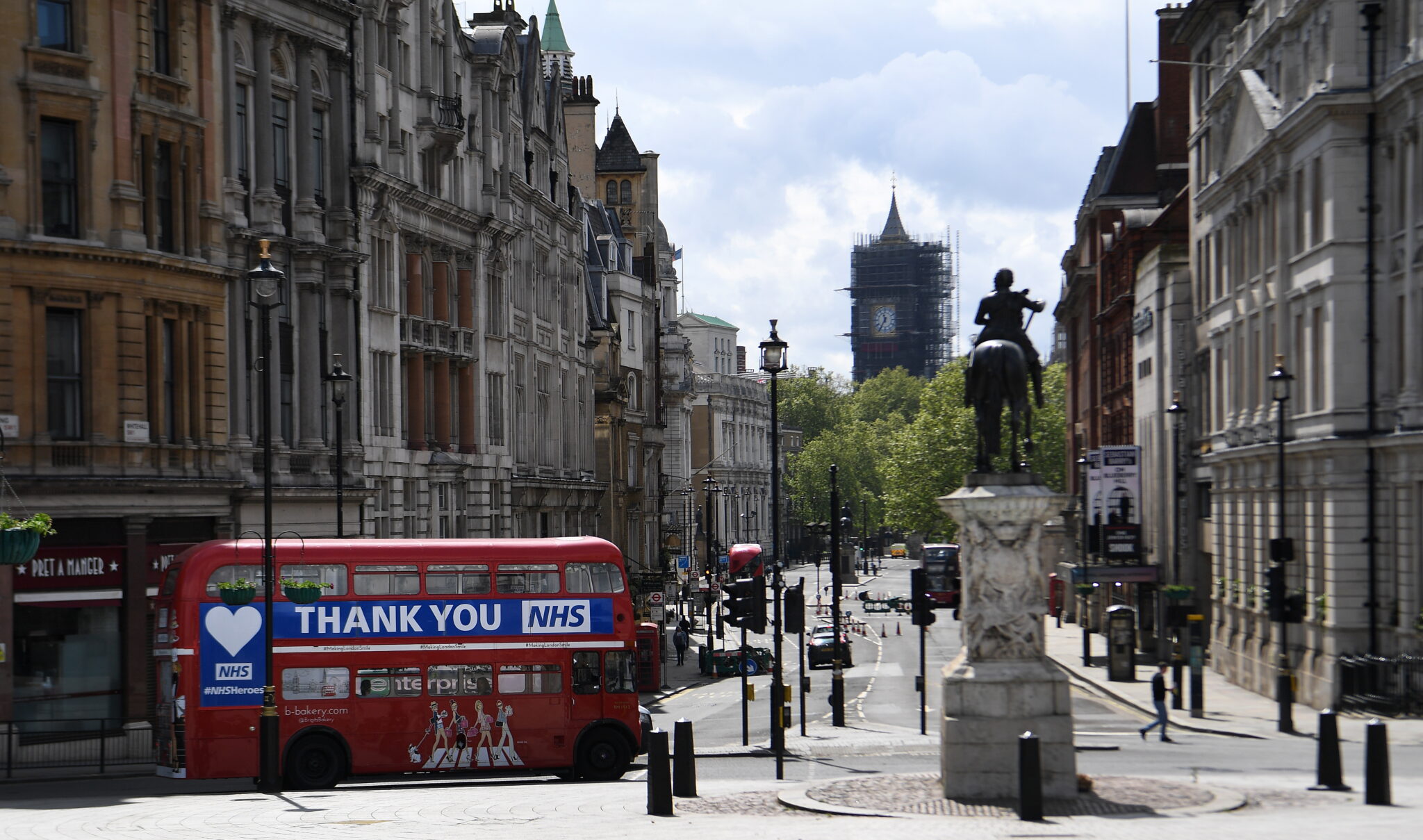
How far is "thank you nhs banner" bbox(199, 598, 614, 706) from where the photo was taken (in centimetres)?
3103

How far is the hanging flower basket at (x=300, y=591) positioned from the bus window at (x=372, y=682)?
159 cm

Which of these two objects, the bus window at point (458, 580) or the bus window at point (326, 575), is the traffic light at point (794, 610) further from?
the bus window at point (326, 575)

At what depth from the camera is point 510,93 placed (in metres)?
64.5

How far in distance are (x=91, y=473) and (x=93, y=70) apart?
8.10 m

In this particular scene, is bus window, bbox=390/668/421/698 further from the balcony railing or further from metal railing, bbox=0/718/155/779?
the balcony railing

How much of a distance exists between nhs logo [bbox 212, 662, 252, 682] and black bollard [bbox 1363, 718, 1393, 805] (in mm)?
17773

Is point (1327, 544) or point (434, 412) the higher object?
point (434, 412)

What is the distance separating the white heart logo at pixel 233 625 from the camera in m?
30.9

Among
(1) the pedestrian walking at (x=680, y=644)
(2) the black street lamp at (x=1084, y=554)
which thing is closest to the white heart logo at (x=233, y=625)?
(2) the black street lamp at (x=1084, y=554)

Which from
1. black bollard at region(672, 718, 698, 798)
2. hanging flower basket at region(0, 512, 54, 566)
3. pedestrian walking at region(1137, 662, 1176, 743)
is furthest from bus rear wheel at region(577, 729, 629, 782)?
pedestrian walking at region(1137, 662, 1176, 743)

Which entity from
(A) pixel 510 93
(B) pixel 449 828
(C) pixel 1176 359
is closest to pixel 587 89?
(A) pixel 510 93

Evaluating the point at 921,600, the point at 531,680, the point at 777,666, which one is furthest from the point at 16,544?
the point at 921,600

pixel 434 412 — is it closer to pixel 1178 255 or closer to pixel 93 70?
pixel 93 70

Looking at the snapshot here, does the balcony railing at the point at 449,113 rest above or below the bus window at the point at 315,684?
above
